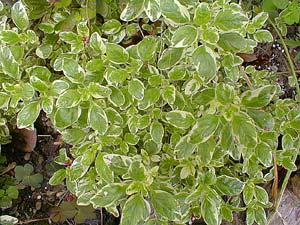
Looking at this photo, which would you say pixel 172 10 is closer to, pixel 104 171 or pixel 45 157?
pixel 104 171

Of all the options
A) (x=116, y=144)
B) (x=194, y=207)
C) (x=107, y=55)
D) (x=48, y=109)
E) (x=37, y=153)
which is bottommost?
(x=37, y=153)

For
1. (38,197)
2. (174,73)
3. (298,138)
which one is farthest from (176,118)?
(38,197)

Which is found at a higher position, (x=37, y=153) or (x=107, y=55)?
(x=107, y=55)

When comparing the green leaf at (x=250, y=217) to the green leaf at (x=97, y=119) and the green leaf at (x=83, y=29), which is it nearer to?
the green leaf at (x=97, y=119)

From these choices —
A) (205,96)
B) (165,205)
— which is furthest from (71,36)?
(165,205)

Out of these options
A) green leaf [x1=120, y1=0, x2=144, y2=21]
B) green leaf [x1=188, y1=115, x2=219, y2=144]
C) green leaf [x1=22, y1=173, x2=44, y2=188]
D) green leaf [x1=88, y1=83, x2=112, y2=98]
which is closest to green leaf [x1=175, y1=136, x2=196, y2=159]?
green leaf [x1=188, y1=115, x2=219, y2=144]

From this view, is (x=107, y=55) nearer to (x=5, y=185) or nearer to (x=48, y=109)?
(x=48, y=109)

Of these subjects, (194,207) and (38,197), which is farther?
(38,197)
